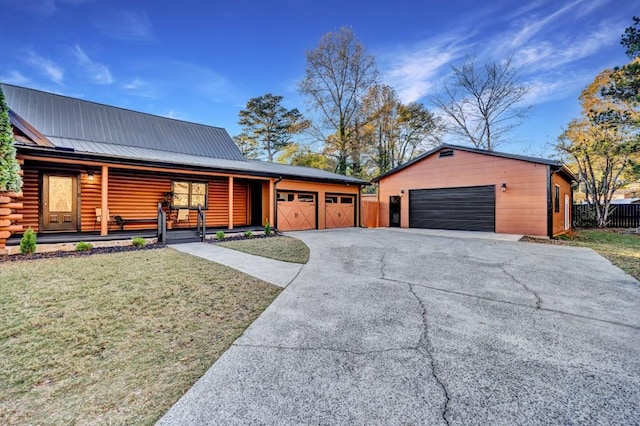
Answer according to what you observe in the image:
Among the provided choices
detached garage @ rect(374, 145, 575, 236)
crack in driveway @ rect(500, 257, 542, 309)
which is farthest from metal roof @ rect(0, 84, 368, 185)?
crack in driveway @ rect(500, 257, 542, 309)

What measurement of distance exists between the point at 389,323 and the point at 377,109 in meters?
21.4

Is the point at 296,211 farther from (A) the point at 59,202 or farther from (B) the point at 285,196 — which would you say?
(A) the point at 59,202

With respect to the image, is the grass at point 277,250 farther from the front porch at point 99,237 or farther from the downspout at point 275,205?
the downspout at point 275,205

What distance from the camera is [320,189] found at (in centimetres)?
1369

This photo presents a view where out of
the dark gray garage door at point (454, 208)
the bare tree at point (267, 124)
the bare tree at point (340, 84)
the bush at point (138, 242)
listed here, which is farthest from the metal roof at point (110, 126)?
the bare tree at point (267, 124)

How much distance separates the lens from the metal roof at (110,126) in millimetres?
9594

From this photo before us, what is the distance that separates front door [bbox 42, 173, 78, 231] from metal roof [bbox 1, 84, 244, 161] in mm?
1757

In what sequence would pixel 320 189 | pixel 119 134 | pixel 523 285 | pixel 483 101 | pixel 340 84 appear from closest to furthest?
pixel 523 285 → pixel 119 134 → pixel 320 189 → pixel 483 101 → pixel 340 84

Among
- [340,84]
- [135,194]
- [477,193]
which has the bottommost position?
[135,194]

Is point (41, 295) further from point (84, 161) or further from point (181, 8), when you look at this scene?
point (181, 8)

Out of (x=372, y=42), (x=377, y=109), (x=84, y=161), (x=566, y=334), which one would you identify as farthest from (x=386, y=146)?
(x=566, y=334)

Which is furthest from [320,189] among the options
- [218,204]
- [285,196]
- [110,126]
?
[110,126]

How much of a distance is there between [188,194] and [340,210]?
7.42 meters

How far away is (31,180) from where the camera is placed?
26.7ft
